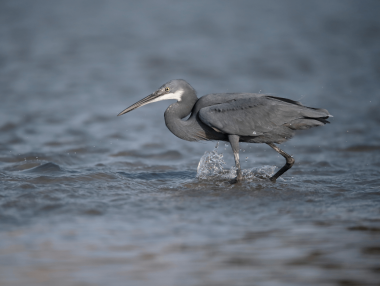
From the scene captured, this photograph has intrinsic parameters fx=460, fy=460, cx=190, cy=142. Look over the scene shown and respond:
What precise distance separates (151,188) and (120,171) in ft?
4.00

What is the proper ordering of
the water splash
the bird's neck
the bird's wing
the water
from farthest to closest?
1. the water splash
2. the bird's neck
3. the bird's wing
4. the water

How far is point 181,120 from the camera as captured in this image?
22.2 feet

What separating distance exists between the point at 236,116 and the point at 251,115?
222 millimetres

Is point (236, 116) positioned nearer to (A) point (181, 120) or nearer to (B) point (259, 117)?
(B) point (259, 117)

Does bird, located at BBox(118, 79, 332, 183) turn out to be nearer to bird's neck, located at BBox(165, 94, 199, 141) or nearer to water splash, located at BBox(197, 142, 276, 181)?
bird's neck, located at BBox(165, 94, 199, 141)

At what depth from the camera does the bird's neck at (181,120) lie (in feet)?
22.0

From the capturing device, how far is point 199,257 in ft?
12.8

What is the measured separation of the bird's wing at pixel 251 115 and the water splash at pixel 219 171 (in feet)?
2.90

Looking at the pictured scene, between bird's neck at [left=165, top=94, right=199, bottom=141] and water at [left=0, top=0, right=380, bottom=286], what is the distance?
2.37 feet

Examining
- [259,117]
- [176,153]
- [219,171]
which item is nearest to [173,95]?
[259,117]

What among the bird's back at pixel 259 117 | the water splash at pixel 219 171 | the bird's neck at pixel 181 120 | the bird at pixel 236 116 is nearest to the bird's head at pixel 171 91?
the bird at pixel 236 116

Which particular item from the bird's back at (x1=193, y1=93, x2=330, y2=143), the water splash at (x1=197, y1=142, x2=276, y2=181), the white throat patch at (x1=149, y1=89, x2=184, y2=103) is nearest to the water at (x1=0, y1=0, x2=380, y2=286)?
the water splash at (x1=197, y1=142, x2=276, y2=181)

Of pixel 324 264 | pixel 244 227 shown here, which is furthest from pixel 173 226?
pixel 324 264

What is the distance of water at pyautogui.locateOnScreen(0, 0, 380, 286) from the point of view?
3879 mm
